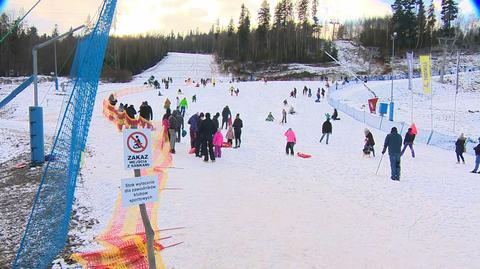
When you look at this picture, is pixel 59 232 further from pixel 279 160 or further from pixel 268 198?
pixel 279 160

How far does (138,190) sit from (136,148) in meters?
0.53

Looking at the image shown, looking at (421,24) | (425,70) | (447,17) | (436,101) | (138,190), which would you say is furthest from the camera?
(421,24)

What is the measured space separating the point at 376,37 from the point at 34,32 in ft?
268

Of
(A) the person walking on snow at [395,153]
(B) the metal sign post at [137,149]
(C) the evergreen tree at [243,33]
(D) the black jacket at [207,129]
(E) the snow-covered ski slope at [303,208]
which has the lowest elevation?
(E) the snow-covered ski slope at [303,208]

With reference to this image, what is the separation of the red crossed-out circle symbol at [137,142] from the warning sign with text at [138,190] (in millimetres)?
372

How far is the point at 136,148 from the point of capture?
19.8 feet

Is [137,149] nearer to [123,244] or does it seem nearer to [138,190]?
[138,190]

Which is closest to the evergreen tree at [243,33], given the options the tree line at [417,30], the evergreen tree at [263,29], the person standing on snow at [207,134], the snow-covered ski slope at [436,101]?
the evergreen tree at [263,29]

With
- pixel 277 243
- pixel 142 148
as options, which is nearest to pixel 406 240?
pixel 277 243

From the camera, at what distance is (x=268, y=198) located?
11.9 meters

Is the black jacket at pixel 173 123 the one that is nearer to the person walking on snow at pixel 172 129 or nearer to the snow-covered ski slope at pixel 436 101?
the person walking on snow at pixel 172 129

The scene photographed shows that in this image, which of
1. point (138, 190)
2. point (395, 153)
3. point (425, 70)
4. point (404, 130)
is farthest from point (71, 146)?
point (425, 70)

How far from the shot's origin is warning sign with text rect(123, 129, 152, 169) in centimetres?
596

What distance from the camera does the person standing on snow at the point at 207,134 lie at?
52.5 ft
